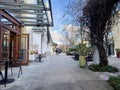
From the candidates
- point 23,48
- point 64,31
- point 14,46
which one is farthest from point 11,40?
point 64,31

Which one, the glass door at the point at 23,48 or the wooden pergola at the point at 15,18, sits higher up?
the wooden pergola at the point at 15,18

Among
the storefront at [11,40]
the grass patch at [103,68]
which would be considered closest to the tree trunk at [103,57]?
the grass patch at [103,68]

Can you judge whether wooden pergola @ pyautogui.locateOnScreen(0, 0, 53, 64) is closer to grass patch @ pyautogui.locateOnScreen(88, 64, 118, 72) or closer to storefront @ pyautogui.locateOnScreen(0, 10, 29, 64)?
storefront @ pyautogui.locateOnScreen(0, 10, 29, 64)

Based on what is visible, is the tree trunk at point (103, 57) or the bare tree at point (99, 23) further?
the tree trunk at point (103, 57)

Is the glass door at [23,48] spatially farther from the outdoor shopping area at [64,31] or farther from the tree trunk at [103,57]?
the tree trunk at [103,57]

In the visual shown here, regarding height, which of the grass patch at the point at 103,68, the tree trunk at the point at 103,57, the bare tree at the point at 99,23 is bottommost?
the grass patch at the point at 103,68

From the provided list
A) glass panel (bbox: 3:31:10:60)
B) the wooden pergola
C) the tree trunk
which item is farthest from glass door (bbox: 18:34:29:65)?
the tree trunk

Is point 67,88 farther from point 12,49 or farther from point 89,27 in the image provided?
point 12,49

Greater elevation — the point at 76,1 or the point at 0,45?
the point at 76,1

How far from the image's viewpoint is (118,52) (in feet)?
103

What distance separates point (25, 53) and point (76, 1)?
320 inches

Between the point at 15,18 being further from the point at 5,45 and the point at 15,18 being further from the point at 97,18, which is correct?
the point at 97,18

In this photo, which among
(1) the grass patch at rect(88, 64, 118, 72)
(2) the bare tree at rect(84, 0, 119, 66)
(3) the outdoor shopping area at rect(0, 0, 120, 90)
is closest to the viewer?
(3) the outdoor shopping area at rect(0, 0, 120, 90)

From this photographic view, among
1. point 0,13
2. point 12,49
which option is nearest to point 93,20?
point 0,13
